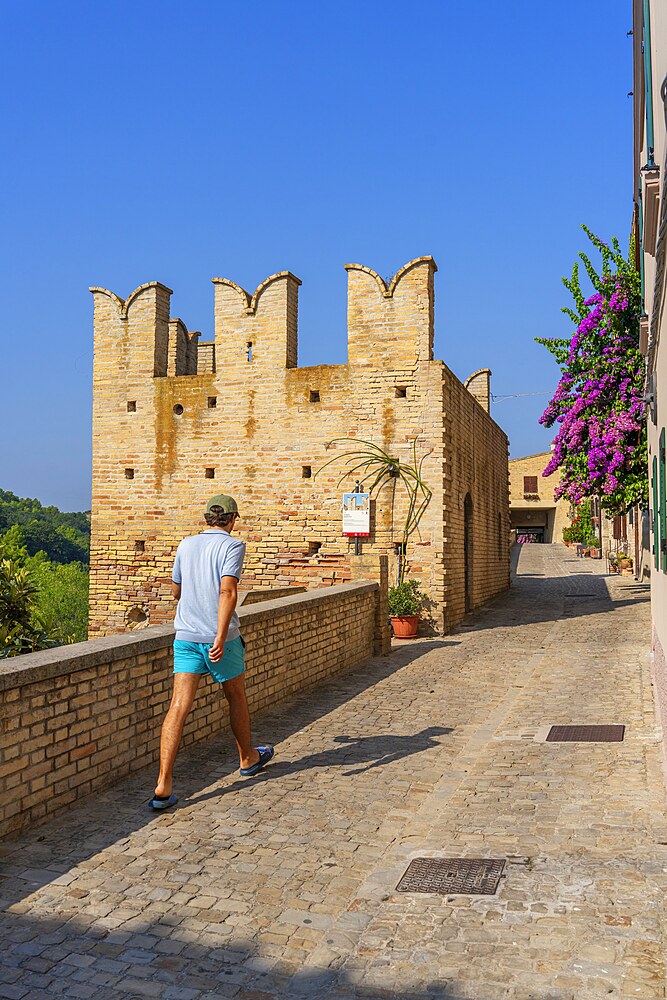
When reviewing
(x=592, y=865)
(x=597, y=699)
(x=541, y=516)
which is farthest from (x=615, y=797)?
(x=541, y=516)

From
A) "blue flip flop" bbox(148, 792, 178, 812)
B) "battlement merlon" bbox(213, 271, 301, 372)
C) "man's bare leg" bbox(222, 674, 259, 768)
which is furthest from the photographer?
"battlement merlon" bbox(213, 271, 301, 372)

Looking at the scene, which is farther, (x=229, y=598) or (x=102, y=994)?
(x=229, y=598)

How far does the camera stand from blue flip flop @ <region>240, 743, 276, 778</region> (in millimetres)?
5578

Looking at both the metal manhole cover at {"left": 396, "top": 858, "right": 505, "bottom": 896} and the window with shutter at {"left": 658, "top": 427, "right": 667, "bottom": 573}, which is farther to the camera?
the window with shutter at {"left": 658, "top": 427, "right": 667, "bottom": 573}

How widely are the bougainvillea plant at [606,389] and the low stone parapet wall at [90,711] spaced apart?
1228cm

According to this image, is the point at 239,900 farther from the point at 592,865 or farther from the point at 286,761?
the point at 286,761

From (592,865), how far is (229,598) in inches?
97.9

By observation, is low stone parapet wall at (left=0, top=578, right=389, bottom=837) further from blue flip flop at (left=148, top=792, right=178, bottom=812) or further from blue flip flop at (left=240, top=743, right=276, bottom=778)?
blue flip flop at (left=240, top=743, right=276, bottom=778)

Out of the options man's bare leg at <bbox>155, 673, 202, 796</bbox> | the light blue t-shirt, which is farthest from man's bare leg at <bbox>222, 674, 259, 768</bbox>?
the light blue t-shirt

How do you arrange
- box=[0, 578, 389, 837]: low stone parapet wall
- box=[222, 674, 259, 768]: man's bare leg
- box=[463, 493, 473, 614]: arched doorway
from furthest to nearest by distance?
box=[463, 493, 473, 614]: arched doorway < box=[222, 674, 259, 768]: man's bare leg < box=[0, 578, 389, 837]: low stone parapet wall

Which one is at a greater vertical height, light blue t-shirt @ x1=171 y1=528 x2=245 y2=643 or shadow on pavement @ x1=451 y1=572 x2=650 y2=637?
light blue t-shirt @ x1=171 y1=528 x2=245 y2=643

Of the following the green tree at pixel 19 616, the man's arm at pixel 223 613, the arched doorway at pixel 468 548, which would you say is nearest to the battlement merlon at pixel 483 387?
the arched doorway at pixel 468 548

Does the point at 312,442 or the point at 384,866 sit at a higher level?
the point at 312,442

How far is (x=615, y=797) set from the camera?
5.20 m
